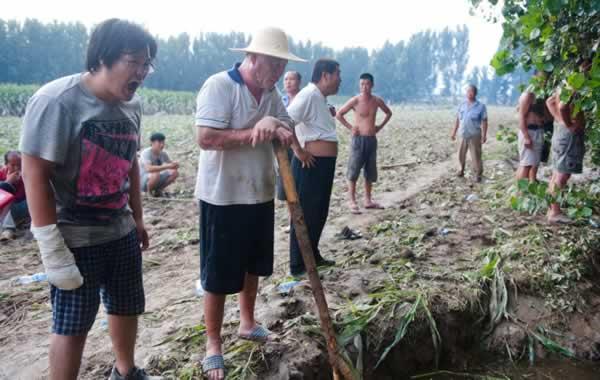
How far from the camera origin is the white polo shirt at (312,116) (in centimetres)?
393

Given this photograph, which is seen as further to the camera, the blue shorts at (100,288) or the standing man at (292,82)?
the standing man at (292,82)

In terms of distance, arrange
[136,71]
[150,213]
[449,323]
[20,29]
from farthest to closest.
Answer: [20,29]
[150,213]
[449,323]
[136,71]

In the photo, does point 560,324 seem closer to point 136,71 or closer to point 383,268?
point 383,268

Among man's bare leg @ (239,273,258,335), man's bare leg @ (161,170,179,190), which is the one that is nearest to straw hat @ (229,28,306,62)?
man's bare leg @ (239,273,258,335)

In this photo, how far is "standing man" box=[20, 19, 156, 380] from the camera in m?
1.76

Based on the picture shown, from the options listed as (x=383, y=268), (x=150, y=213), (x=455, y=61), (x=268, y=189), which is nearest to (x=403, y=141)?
(x=150, y=213)

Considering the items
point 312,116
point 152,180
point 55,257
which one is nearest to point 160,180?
point 152,180

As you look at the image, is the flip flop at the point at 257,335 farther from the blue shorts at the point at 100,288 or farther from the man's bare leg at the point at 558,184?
the man's bare leg at the point at 558,184

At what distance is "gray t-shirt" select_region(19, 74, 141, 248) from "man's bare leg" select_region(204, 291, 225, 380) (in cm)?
61

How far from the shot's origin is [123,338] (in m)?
2.26

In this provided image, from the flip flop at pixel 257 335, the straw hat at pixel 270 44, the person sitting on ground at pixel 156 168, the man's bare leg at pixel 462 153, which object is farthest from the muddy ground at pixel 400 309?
the man's bare leg at pixel 462 153

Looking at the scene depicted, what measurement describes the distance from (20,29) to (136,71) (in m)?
65.3

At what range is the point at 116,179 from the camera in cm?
202

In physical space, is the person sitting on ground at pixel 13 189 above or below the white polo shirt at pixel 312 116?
below
